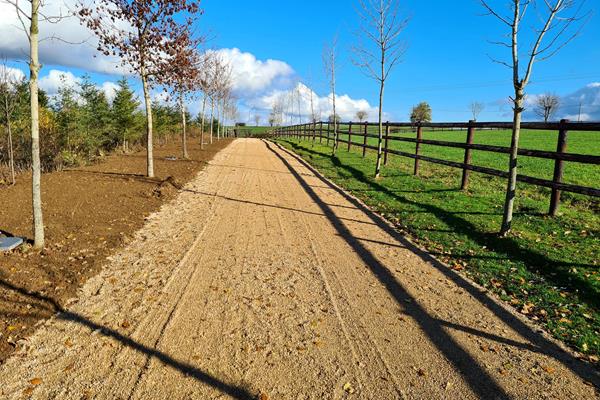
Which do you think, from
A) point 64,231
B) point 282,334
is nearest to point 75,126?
point 64,231

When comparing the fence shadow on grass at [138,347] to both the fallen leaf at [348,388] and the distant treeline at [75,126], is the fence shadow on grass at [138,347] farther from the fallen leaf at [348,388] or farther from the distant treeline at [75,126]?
the distant treeline at [75,126]

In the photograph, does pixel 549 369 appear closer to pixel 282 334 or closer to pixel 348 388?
pixel 348 388

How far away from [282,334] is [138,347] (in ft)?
4.14

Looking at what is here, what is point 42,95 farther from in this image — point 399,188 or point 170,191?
point 399,188

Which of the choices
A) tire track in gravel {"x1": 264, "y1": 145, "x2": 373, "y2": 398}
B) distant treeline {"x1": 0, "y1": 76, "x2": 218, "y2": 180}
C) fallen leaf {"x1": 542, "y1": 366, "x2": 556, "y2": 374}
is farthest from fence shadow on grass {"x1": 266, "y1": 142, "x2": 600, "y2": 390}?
distant treeline {"x1": 0, "y1": 76, "x2": 218, "y2": 180}

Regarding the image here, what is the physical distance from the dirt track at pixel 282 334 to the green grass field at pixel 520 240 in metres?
0.45

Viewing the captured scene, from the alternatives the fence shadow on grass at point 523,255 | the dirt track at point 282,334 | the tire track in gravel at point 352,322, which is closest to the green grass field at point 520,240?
the fence shadow on grass at point 523,255

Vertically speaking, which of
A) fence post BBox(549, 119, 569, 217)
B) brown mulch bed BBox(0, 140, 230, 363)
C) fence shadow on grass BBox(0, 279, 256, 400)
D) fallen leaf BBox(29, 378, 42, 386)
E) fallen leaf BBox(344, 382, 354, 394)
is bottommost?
fallen leaf BBox(29, 378, 42, 386)

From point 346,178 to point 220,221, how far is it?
23.0 feet

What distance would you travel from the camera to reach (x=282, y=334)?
3734mm

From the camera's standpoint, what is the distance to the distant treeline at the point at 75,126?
1605cm

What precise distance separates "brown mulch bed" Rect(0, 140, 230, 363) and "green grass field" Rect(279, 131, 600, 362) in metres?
5.03

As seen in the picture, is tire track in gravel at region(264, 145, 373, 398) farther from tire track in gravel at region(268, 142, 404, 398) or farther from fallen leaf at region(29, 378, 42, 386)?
fallen leaf at region(29, 378, 42, 386)

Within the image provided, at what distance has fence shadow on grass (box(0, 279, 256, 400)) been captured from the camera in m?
2.95
